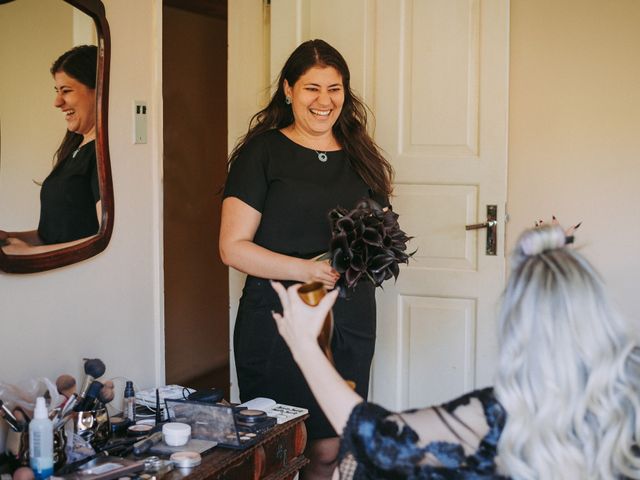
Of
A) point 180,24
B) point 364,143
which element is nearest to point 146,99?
point 364,143

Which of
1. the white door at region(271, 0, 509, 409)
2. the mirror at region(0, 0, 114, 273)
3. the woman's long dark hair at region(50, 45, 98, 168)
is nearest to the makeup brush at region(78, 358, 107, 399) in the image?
the mirror at region(0, 0, 114, 273)

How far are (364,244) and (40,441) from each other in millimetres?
1048

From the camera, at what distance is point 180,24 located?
4.82 m

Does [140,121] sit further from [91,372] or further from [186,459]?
[186,459]

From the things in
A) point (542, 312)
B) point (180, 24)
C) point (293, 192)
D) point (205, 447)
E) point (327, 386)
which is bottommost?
point (205, 447)

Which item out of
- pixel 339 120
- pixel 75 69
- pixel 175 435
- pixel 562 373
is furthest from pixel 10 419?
pixel 339 120

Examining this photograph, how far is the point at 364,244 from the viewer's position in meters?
2.51

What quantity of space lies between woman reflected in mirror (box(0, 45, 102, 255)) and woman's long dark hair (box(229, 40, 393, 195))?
64cm

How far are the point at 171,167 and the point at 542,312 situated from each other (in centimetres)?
364

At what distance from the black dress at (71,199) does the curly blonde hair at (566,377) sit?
4.04 ft

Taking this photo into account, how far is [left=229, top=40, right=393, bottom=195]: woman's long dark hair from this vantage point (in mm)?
2912

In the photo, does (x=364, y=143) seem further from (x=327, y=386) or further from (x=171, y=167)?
(x=171, y=167)

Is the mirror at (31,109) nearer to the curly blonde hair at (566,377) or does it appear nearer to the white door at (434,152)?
the curly blonde hair at (566,377)

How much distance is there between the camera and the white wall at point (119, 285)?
2.21 metres
